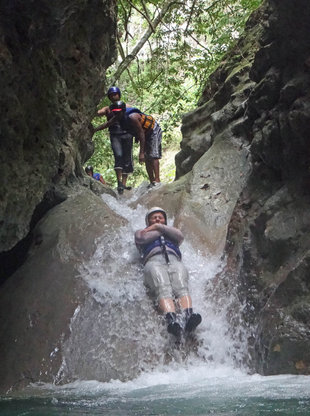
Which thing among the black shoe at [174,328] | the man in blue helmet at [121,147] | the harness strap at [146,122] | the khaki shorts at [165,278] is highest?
the harness strap at [146,122]

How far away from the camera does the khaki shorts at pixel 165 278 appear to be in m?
6.21

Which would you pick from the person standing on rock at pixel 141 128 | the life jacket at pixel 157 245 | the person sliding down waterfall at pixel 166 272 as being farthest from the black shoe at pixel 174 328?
the person standing on rock at pixel 141 128

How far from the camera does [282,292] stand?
206 inches

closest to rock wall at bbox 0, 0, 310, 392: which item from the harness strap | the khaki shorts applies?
→ the khaki shorts

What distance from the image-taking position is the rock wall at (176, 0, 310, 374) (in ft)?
16.5

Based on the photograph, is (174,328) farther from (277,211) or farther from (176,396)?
(277,211)

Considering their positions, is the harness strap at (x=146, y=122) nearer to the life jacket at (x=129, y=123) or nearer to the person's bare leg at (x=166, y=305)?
the life jacket at (x=129, y=123)

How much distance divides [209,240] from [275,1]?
4205 mm

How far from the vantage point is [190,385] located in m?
4.50

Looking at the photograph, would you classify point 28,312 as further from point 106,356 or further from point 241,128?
point 241,128

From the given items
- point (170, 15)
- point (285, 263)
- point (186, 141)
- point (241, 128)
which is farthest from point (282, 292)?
point (170, 15)

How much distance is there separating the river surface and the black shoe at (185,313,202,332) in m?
0.25

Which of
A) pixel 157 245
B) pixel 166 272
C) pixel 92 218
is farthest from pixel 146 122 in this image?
pixel 166 272

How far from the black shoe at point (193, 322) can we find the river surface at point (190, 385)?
0.81 ft
